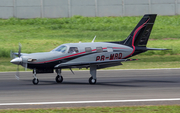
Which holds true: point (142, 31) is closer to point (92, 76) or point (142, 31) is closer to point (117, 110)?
point (92, 76)

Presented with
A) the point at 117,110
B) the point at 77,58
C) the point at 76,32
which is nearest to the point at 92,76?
the point at 77,58

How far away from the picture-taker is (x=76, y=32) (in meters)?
50.1

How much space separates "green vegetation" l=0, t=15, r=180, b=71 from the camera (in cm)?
4122

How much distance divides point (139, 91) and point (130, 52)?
555 centimetres

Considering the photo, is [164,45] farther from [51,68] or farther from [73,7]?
[51,68]

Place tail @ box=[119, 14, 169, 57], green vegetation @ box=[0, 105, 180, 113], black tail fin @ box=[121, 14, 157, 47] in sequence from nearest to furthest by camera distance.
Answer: green vegetation @ box=[0, 105, 180, 113], tail @ box=[119, 14, 169, 57], black tail fin @ box=[121, 14, 157, 47]

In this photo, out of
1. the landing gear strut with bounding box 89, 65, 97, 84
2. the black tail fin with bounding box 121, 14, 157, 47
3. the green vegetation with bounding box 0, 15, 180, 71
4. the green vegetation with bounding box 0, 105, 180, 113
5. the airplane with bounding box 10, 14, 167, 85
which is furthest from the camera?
the green vegetation with bounding box 0, 15, 180, 71

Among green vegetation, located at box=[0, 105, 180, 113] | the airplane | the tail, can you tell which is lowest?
green vegetation, located at box=[0, 105, 180, 113]

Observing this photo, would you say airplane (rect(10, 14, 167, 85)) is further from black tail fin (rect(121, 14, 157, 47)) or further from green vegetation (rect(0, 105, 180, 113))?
green vegetation (rect(0, 105, 180, 113))

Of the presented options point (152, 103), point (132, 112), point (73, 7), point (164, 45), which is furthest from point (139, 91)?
point (73, 7)

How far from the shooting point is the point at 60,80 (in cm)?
1917

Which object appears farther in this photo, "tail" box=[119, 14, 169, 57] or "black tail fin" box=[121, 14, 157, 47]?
"black tail fin" box=[121, 14, 157, 47]

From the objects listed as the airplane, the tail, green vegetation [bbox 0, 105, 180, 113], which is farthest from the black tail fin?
green vegetation [bbox 0, 105, 180, 113]

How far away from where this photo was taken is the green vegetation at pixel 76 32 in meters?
41.2
